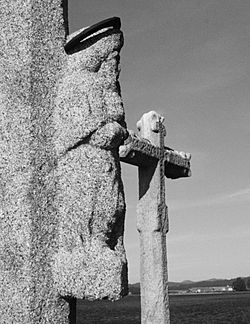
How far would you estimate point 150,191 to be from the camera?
6.41 m

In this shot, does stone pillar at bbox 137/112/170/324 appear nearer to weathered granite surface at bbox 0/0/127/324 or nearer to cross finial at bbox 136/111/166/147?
cross finial at bbox 136/111/166/147

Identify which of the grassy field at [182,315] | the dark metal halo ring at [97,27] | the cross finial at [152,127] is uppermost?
the cross finial at [152,127]

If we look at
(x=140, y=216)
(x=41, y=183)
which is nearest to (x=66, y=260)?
(x=41, y=183)

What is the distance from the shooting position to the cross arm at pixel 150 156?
595 cm

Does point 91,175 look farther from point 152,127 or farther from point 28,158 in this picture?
point 152,127

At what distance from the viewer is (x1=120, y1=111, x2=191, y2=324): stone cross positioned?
237 inches

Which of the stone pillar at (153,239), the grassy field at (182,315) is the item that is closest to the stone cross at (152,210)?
the stone pillar at (153,239)

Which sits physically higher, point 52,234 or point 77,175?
point 77,175

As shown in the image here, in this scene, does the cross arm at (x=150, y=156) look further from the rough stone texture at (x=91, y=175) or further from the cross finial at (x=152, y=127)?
the rough stone texture at (x=91, y=175)

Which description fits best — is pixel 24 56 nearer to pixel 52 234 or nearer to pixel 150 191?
pixel 52 234

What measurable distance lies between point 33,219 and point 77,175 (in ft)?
0.93

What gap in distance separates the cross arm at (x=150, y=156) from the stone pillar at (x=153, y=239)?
0.12 meters

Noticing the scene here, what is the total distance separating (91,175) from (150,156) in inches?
152

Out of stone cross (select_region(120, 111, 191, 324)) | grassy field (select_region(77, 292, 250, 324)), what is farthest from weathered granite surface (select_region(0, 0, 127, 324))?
grassy field (select_region(77, 292, 250, 324))
